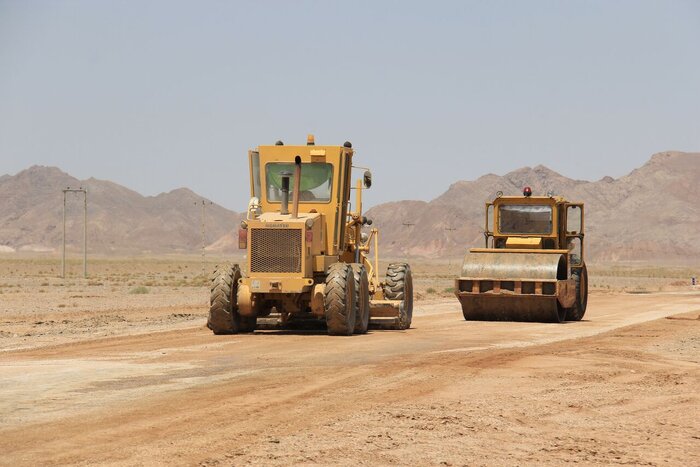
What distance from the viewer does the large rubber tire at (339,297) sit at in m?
21.8

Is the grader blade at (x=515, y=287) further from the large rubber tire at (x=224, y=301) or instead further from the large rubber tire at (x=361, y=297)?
the large rubber tire at (x=224, y=301)

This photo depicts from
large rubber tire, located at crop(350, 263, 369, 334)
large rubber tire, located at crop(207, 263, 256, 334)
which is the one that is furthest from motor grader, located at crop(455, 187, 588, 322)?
large rubber tire, located at crop(207, 263, 256, 334)

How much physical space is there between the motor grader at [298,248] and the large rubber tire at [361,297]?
19 millimetres

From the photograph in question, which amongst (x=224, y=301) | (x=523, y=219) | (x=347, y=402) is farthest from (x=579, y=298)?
(x=347, y=402)

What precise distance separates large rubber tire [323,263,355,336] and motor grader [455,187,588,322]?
7457 millimetres

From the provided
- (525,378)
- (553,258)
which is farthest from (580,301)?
(525,378)

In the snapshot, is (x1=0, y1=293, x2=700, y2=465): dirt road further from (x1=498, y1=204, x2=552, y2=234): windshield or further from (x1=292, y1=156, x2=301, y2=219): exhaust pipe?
(x1=498, y1=204, x2=552, y2=234): windshield

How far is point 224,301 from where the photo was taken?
22.5 meters

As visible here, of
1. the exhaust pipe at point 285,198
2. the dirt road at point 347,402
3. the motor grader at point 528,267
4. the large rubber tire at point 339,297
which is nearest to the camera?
the dirt road at point 347,402

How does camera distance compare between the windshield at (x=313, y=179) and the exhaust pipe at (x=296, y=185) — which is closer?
the exhaust pipe at (x=296, y=185)

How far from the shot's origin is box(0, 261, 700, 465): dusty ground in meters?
10.4

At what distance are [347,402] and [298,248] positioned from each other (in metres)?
9.09

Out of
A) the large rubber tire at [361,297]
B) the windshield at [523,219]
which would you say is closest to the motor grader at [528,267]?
the windshield at [523,219]

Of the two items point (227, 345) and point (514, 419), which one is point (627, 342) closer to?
point (227, 345)
